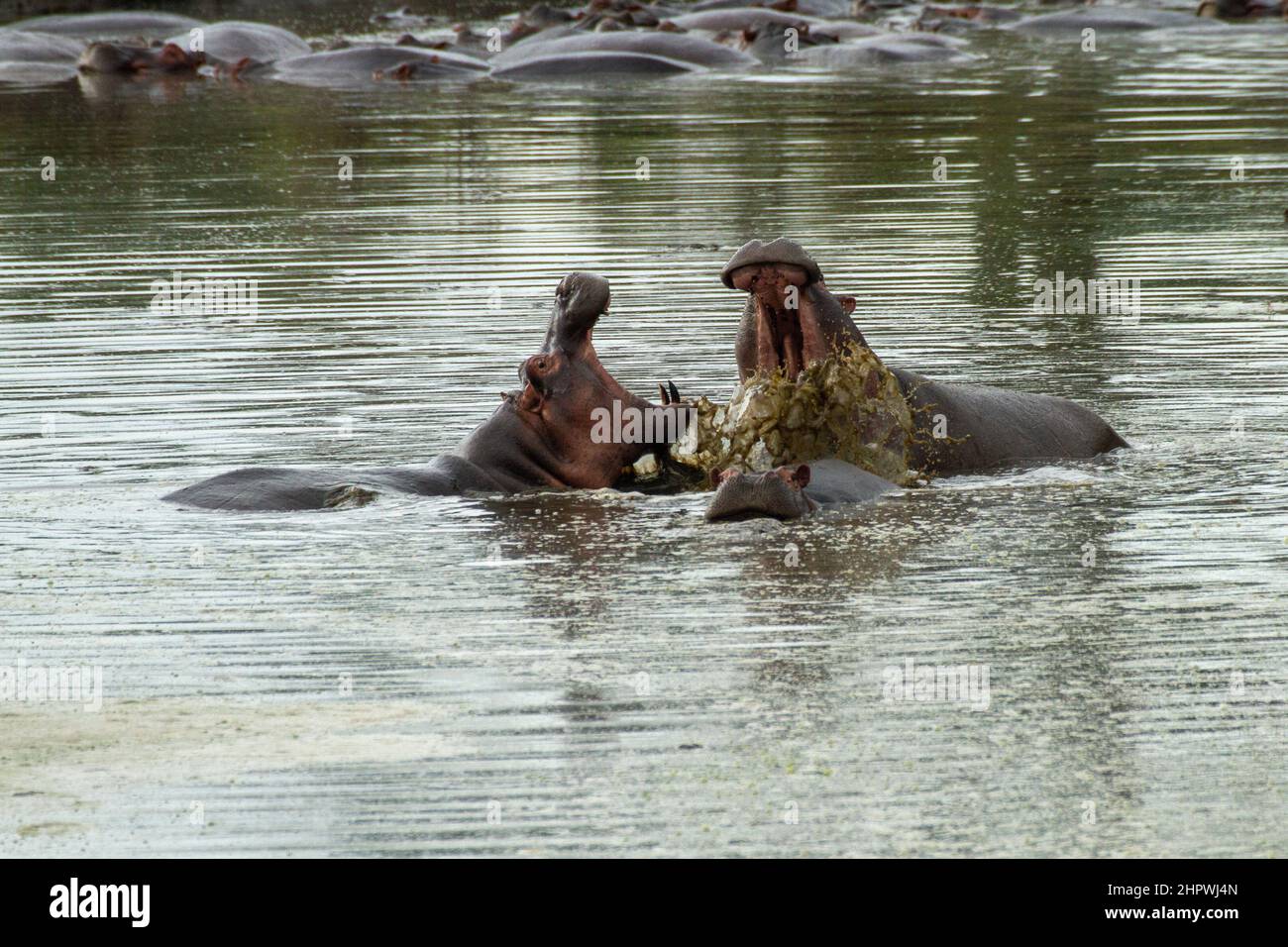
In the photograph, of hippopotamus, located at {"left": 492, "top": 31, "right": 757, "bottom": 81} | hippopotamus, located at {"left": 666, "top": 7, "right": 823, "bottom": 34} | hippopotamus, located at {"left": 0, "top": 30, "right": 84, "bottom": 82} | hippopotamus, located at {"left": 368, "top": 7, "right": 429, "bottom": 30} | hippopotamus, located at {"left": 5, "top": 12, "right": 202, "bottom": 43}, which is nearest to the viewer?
hippopotamus, located at {"left": 492, "top": 31, "right": 757, "bottom": 81}

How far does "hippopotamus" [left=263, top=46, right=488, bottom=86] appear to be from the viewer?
1009 inches

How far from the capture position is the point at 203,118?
69.7ft

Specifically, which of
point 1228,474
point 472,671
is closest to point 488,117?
point 1228,474

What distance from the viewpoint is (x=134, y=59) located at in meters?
26.8

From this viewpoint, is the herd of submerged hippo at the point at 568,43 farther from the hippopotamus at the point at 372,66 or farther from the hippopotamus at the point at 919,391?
the hippopotamus at the point at 919,391

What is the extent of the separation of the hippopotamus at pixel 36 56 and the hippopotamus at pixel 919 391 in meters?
21.6

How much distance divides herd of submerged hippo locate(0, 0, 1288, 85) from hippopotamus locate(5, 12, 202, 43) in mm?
24

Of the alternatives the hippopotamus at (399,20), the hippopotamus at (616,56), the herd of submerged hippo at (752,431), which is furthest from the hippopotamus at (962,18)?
the herd of submerged hippo at (752,431)

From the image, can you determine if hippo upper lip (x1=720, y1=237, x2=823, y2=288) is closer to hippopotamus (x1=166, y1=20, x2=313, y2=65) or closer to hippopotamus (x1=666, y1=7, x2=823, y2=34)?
hippopotamus (x1=166, y1=20, x2=313, y2=65)

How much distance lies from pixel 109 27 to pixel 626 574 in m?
26.7

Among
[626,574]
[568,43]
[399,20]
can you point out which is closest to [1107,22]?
[568,43]

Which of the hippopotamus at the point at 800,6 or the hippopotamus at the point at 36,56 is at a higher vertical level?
the hippopotamus at the point at 800,6

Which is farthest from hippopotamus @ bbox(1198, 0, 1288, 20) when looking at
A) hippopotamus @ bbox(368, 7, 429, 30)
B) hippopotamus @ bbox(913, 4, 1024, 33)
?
hippopotamus @ bbox(368, 7, 429, 30)

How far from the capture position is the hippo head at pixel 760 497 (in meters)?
6.43
